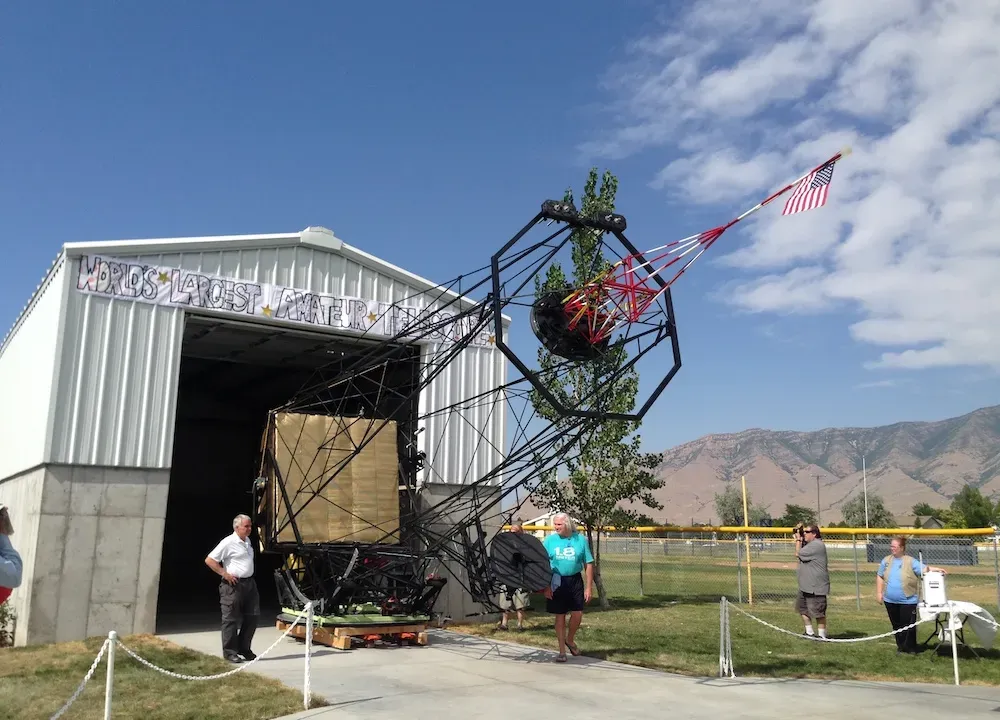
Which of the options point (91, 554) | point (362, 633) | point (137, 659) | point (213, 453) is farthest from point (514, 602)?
point (213, 453)

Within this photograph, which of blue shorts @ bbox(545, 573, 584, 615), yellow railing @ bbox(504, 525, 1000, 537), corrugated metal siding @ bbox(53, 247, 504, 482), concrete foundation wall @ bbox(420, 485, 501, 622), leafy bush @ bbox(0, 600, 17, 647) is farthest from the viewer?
yellow railing @ bbox(504, 525, 1000, 537)

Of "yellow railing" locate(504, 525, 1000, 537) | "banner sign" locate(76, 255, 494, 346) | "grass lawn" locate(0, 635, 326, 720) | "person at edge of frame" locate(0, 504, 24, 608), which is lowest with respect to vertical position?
"grass lawn" locate(0, 635, 326, 720)

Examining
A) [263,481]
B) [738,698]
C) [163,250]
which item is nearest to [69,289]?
[163,250]

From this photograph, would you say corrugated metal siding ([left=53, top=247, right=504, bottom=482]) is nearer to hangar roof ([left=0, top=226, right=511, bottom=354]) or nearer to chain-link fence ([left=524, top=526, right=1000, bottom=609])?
hangar roof ([left=0, top=226, right=511, bottom=354])

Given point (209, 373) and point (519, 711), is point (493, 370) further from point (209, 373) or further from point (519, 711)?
point (209, 373)

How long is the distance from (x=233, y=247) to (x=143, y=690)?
25.8 ft

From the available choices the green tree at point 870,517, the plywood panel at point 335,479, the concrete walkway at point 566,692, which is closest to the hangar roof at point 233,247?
the plywood panel at point 335,479

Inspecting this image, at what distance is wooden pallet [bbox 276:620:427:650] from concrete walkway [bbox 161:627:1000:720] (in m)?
0.44

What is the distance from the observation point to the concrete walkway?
737 centimetres

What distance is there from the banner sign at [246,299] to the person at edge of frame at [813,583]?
236 inches

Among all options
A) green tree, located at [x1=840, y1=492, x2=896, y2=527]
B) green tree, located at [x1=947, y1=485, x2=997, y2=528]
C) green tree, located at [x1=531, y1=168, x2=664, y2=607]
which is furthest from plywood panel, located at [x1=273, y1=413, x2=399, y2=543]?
green tree, located at [x1=840, y1=492, x2=896, y2=527]

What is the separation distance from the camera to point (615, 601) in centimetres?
1961

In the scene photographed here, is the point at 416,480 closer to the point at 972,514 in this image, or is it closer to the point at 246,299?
the point at 246,299

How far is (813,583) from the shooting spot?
1256cm
